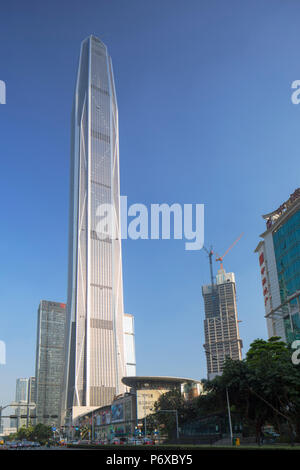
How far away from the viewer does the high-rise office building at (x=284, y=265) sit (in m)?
75.9

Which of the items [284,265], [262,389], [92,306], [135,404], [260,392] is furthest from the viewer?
[92,306]

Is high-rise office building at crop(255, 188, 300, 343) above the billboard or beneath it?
above

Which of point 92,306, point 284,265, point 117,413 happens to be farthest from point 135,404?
point 284,265

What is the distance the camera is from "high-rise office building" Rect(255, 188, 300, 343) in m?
75.9

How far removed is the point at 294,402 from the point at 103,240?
153880 mm

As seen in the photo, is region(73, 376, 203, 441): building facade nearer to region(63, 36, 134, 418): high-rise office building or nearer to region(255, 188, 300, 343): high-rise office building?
region(63, 36, 134, 418): high-rise office building

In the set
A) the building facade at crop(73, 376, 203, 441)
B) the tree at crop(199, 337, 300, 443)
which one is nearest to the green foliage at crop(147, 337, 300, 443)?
the tree at crop(199, 337, 300, 443)

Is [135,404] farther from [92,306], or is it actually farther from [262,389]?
[262,389]

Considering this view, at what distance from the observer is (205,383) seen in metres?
49.1

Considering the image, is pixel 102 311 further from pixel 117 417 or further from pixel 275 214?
pixel 275 214

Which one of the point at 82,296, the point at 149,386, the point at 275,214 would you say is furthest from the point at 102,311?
the point at 275,214

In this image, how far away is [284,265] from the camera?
8000 centimetres

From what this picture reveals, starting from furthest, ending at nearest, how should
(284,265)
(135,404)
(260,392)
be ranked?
(135,404) → (284,265) → (260,392)

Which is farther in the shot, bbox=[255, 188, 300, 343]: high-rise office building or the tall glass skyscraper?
the tall glass skyscraper
